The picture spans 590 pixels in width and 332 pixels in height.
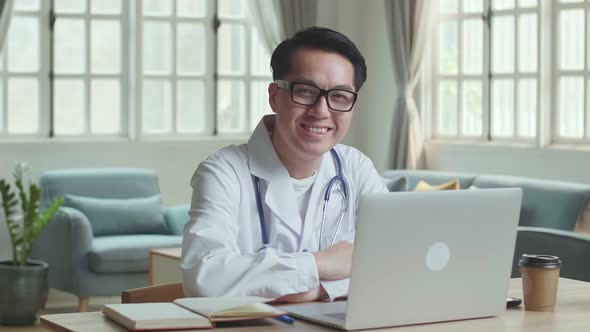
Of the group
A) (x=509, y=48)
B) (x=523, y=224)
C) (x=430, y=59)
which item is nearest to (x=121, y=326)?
(x=523, y=224)

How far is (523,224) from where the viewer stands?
21.3 feet

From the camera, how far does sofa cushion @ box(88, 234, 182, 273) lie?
6676mm

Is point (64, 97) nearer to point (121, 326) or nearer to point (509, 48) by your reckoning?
point (509, 48)

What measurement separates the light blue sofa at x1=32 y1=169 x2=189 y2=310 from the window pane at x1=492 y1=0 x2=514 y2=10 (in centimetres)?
267

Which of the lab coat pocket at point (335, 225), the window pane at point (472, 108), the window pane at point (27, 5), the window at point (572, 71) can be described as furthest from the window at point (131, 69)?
the lab coat pocket at point (335, 225)

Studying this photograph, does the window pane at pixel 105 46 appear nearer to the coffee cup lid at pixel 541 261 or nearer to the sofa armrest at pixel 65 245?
the sofa armrest at pixel 65 245

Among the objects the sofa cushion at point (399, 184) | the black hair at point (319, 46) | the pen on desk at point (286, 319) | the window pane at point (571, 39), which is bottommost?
the pen on desk at point (286, 319)

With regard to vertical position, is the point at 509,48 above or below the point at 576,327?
above

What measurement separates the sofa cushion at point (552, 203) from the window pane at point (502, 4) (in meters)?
1.49

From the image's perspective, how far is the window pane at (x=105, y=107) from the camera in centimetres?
792

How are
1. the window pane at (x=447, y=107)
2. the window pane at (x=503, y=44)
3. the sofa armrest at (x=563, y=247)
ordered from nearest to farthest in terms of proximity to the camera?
1. the sofa armrest at (x=563, y=247)
2. the window pane at (x=503, y=44)
3. the window pane at (x=447, y=107)

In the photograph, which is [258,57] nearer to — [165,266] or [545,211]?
[165,266]

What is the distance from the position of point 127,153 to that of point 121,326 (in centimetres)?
569

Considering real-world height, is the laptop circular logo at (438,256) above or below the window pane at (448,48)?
below
